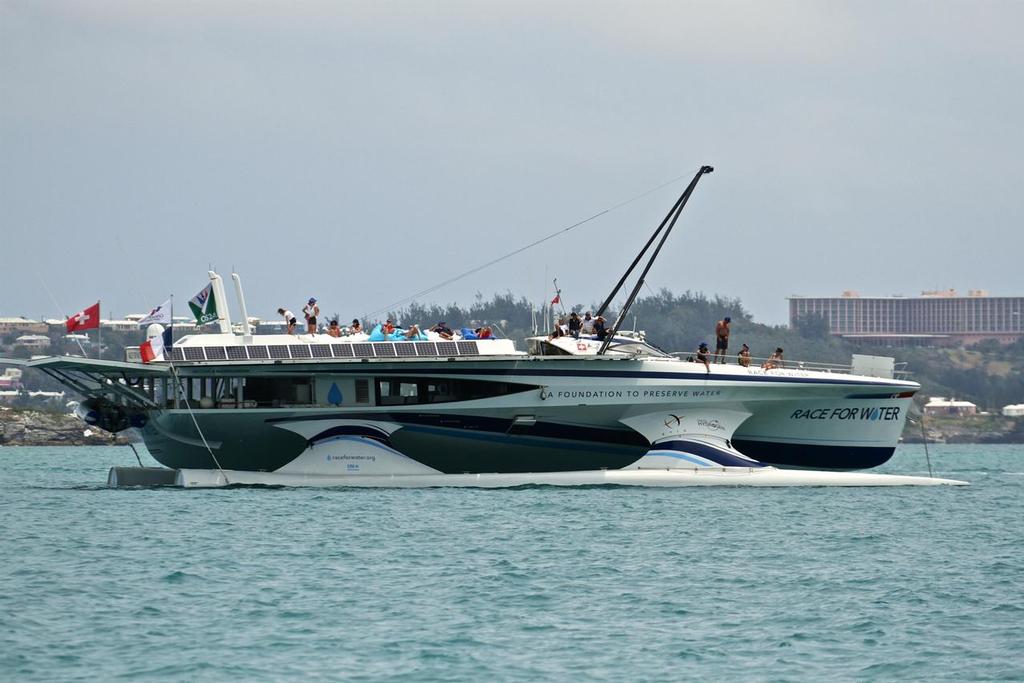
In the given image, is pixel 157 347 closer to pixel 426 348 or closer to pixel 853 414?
pixel 426 348

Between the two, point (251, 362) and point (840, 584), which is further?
point (251, 362)

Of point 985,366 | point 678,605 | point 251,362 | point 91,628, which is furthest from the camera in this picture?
point 985,366

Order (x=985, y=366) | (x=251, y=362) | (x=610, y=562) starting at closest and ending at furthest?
1. (x=610, y=562)
2. (x=251, y=362)
3. (x=985, y=366)

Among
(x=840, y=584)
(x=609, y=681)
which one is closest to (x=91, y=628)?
(x=609, y=681)

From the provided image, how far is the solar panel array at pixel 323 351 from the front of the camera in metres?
40.3

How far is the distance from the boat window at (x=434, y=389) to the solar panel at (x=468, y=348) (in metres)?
0.83

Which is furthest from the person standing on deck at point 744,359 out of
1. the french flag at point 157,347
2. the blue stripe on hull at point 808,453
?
the french flag at point 157,347

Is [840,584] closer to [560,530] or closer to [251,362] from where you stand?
[560,530]

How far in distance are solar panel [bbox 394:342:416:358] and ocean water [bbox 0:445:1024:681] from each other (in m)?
4.48

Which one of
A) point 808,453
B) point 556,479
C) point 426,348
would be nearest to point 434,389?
point 426,348

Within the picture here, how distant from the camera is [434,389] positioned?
4131 cm

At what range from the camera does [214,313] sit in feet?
140

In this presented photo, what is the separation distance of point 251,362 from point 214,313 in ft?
9.87

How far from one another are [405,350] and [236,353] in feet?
14.5
